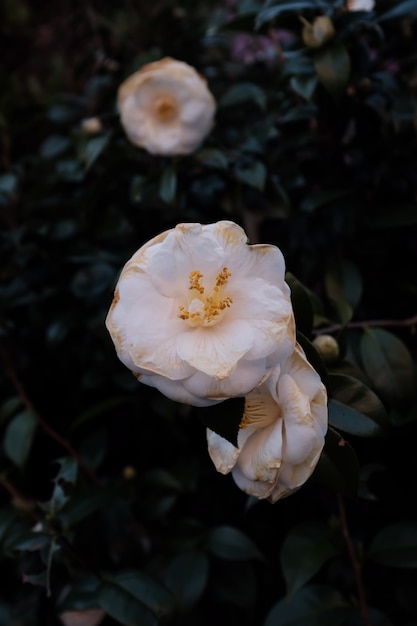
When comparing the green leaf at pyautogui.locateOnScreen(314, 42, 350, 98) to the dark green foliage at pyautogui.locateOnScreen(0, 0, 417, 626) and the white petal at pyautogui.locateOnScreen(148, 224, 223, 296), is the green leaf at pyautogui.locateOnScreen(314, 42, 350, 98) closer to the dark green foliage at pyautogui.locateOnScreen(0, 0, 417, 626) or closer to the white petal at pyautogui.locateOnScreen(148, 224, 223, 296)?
the dark green foliage at pyautogui.locateOnScreen(0, 0, 417, 626)

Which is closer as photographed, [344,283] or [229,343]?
[229,343]

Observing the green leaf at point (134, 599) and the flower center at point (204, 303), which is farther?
the green leaf at point (134, 599)

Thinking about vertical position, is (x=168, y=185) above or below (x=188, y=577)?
above

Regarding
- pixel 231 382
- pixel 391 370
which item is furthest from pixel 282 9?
pixel 231 382

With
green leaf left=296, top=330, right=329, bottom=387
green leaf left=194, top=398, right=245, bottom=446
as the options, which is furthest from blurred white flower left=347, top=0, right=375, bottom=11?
green leaf left=194, top=398, right=245, bottom=446

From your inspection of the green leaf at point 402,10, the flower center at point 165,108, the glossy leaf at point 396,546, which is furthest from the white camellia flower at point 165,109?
the glossy leaf at point 396,546

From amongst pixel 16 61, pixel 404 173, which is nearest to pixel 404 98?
pixel 404 173

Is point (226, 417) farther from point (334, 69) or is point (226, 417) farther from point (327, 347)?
point (334, 69)

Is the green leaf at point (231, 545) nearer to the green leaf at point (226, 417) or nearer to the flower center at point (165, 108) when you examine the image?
the green leaf at point (226, 417)
